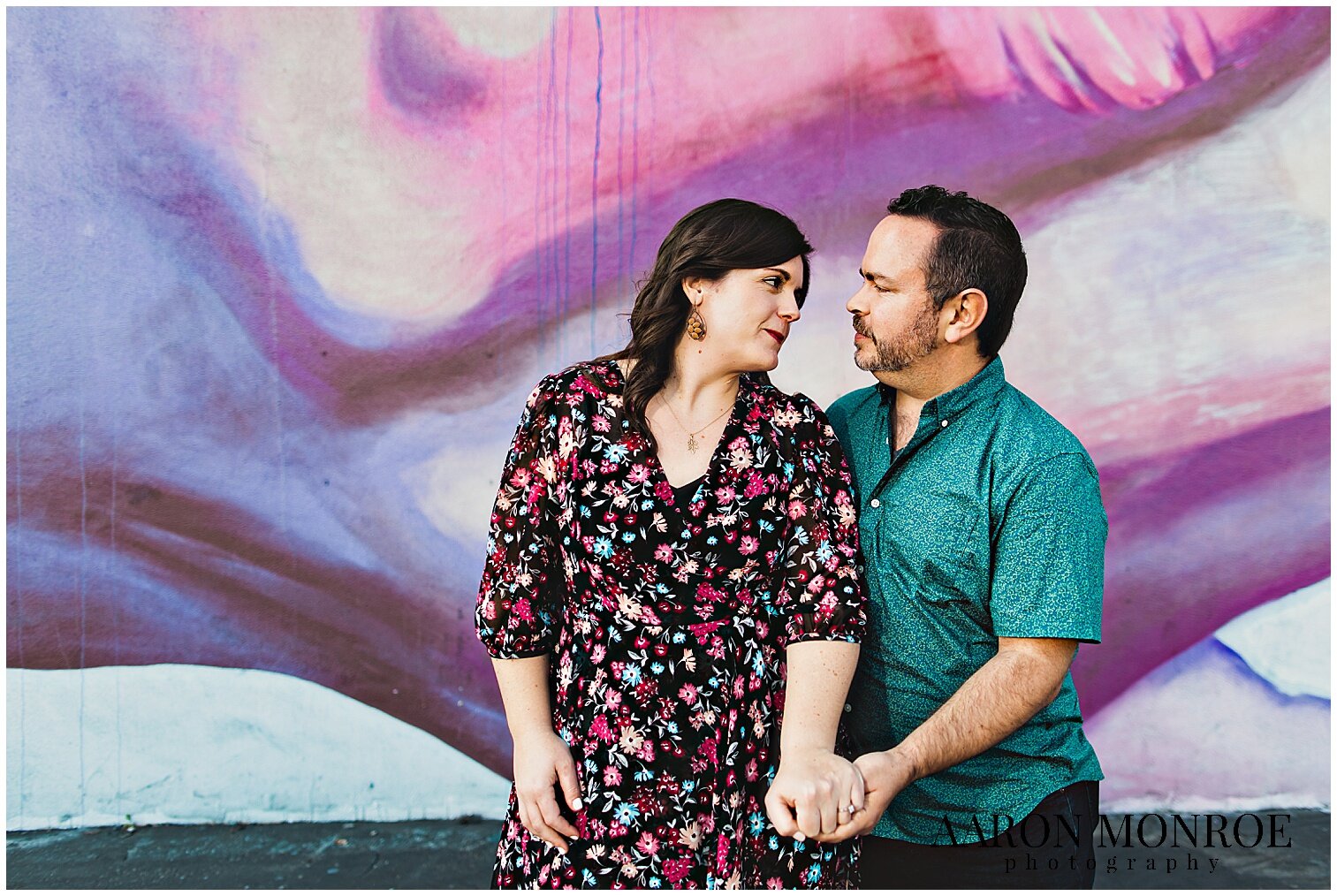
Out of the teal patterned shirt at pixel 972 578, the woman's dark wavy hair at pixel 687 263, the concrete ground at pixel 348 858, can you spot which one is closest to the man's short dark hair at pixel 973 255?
the teal patterned shirt at pixel 972 578

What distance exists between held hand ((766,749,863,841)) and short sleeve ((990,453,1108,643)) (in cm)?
39

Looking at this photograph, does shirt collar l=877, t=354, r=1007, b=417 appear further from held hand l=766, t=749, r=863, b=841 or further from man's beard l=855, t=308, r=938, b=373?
held hand l=766, t=749, r=863, b=841

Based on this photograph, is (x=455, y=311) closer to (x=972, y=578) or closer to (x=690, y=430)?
(x=690, y=430)

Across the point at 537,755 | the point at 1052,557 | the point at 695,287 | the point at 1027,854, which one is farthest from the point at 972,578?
the point at 537,755

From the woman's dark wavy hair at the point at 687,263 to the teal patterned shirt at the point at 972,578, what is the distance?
409 millimetres

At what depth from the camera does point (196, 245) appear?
3859mm

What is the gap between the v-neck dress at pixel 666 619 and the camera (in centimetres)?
183

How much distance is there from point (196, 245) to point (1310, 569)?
432cm

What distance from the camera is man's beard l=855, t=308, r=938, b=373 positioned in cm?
204

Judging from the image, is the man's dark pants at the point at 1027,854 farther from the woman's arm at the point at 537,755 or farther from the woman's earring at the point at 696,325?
the woman's earring at the point at 696,325

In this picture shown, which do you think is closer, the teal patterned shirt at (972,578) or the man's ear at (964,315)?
the teal patterned shirt at (972,578)

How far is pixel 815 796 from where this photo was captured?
1.70 metres

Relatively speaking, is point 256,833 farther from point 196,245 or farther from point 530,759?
point 530,759

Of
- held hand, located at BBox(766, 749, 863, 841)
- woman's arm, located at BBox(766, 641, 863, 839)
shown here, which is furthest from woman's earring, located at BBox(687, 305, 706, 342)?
held hand, located at BBox(766, 749, 863, 841)
